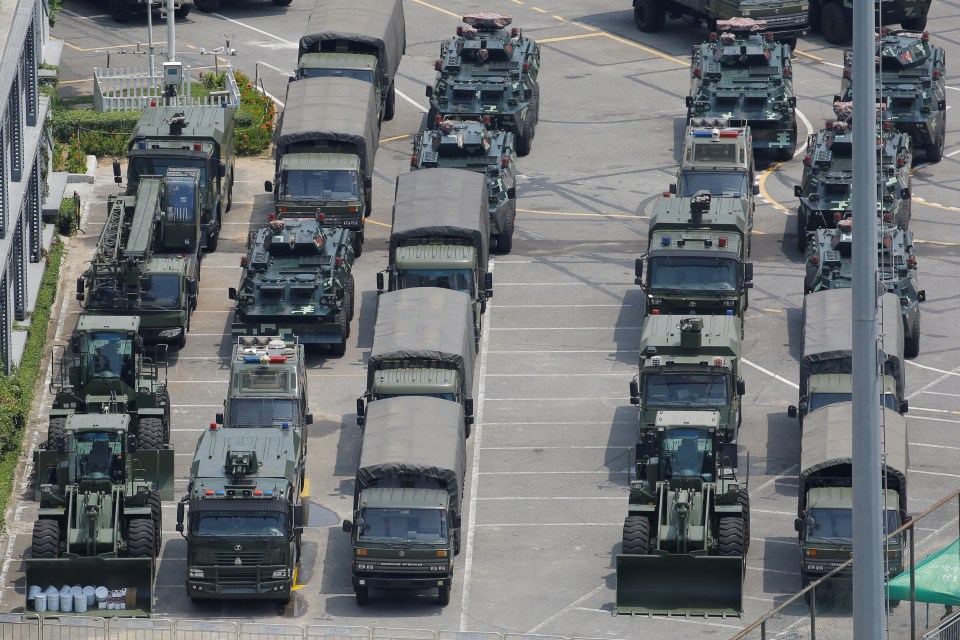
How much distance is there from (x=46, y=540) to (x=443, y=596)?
7.83m

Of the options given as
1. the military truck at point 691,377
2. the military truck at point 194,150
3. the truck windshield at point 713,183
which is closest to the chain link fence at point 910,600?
the military truck at point 691,377

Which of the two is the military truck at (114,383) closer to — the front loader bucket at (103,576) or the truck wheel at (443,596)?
the front loader bucket at (103,576)

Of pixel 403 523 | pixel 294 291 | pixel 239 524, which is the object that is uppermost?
pixel 294 291

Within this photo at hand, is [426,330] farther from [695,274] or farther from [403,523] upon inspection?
[403,523]

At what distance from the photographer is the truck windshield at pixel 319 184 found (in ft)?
199

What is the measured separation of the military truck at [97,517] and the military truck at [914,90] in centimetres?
2877

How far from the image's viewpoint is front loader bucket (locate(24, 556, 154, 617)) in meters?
43.6

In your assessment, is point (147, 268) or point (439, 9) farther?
point (439, 9)

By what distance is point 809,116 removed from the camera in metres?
72.1

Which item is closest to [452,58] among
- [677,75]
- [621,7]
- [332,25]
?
[332,25]

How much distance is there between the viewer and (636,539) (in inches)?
1724

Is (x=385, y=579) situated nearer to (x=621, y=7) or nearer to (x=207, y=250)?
(x=207, y=250)

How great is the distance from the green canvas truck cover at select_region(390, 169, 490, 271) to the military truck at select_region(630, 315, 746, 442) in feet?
26.6

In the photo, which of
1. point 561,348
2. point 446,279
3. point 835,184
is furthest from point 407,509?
point 835,184
